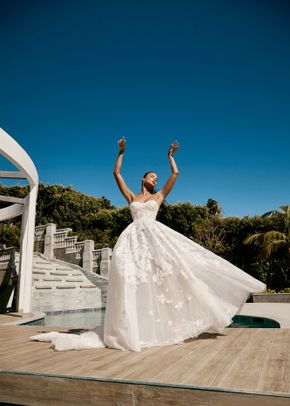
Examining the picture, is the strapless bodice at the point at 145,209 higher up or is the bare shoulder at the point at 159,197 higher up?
the bare shoulder at the point at 159,197

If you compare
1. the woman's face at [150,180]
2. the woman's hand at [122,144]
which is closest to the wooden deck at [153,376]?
the woman's face at [150,180]

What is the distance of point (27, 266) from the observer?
7.76 meters

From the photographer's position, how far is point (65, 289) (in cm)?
1382

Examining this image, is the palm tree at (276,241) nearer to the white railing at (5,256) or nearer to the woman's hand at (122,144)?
the white railing at (5,256)

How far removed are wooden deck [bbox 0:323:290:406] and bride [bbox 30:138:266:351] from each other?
0.22 metres

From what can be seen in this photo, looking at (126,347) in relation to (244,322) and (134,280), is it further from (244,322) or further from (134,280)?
(244,322)

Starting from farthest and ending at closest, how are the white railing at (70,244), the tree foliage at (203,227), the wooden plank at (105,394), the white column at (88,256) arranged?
the white railing at (70,244) < the white column at (88,256) < the tree foliage at (203,227) < the wooden plank at (105,394)

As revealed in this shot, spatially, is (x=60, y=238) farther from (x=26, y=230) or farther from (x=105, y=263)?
(x=26, y=230)

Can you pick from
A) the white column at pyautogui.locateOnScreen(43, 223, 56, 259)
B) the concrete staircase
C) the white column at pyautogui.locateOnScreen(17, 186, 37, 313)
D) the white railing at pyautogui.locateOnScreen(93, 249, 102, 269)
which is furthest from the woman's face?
the white column at pyautogui.locateOnScreen(43, 223, 56, 259)

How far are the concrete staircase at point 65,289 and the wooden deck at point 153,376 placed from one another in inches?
414

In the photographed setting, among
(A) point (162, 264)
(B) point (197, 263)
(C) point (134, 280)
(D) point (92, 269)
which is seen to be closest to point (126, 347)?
(C) point (134, 280)

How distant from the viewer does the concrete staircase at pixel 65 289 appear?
12391 mm

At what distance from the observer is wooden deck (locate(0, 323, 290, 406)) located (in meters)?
1.49

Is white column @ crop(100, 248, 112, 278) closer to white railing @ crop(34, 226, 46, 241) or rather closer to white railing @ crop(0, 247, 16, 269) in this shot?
white railing @ crop(34, 226, 46, 241)
